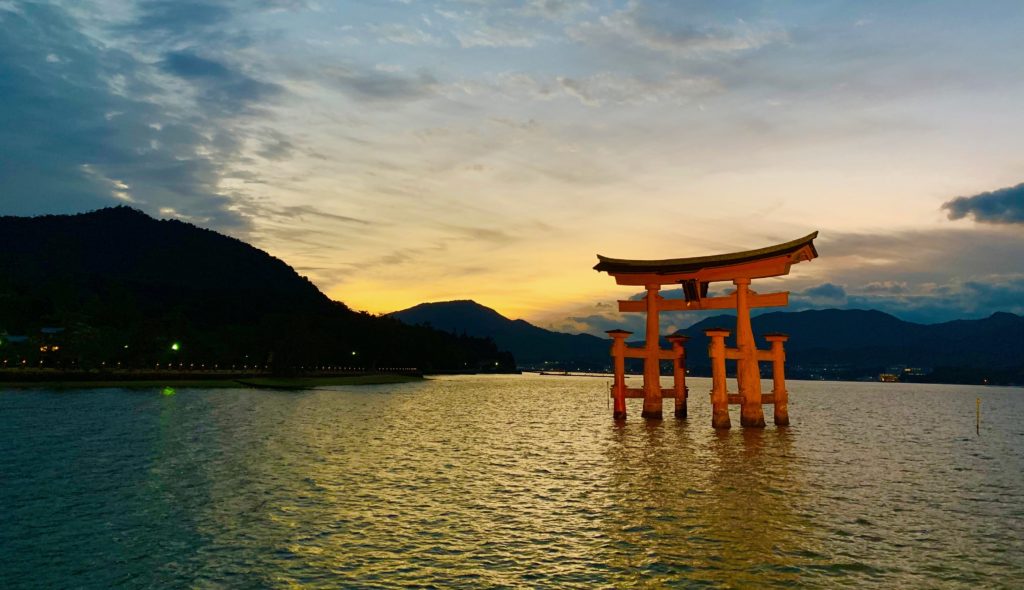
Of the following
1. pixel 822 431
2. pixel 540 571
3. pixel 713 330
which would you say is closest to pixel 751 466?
pixel 713 330

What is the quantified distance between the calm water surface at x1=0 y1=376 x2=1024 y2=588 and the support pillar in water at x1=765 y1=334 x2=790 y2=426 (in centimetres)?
570

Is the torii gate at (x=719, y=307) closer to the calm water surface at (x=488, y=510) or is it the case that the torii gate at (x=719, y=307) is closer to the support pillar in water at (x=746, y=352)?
the support pillar in water at (x=746, y=352)

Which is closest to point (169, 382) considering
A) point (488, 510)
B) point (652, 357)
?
point (652, 357)

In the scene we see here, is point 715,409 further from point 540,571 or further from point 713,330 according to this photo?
point 540,571

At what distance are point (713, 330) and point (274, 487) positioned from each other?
2984 centimetres

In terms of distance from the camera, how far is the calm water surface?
14625 mm

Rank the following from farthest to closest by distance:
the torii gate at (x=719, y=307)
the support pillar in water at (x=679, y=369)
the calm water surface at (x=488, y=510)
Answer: the support pillar in water at (x=679, y=369) < the torii gate at (x=719, y=307) < the calm water surface at (x=488, y=510)

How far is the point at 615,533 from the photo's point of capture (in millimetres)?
18328

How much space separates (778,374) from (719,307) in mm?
6172

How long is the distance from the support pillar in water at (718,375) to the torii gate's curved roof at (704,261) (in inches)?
178

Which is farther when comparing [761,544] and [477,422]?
[477,422]

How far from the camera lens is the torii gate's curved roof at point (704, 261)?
41250 millimetres

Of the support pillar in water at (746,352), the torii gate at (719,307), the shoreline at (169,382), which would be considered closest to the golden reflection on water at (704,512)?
the support pillar in water at (746,352)

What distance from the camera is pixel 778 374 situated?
47.9m
